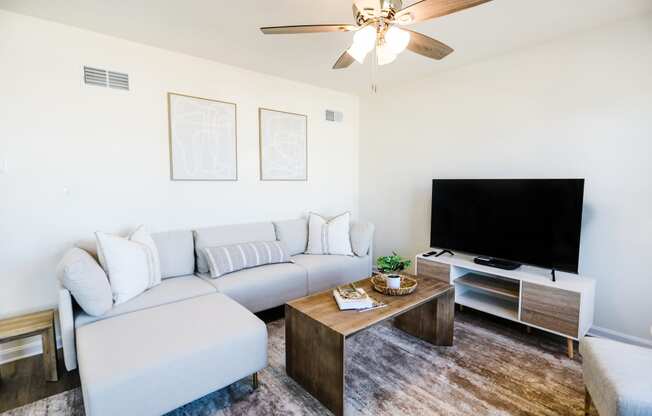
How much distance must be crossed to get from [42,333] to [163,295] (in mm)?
713

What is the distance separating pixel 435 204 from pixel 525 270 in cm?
99

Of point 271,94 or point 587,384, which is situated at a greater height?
point 271,94

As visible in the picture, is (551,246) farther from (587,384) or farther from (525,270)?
(587,384)

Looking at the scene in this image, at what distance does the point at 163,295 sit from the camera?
233cm

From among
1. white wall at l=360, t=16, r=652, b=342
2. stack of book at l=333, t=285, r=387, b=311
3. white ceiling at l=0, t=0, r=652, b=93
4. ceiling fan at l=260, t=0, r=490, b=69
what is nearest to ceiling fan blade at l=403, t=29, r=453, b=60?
ceiling fan at l=260, t=0, r=490, b=69

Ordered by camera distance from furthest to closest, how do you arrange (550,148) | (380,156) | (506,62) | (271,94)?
(380,156) < (271,94) < (506,62) < (550,148)

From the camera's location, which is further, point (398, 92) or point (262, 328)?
point (398, 92)

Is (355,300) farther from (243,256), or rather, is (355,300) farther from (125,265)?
(125,265)

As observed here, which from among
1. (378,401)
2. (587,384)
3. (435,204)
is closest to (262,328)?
(378,401)

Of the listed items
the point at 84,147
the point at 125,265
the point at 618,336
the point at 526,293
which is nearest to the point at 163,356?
the point at 125,265

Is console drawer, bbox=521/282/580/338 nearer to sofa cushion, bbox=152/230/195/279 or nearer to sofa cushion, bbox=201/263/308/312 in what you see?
sofa cushion, bbox=201/263/308/312

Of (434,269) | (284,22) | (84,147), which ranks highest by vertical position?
(284,22)

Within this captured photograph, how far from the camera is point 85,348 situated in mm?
1650

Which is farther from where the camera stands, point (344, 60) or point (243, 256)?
point (243, 256)
